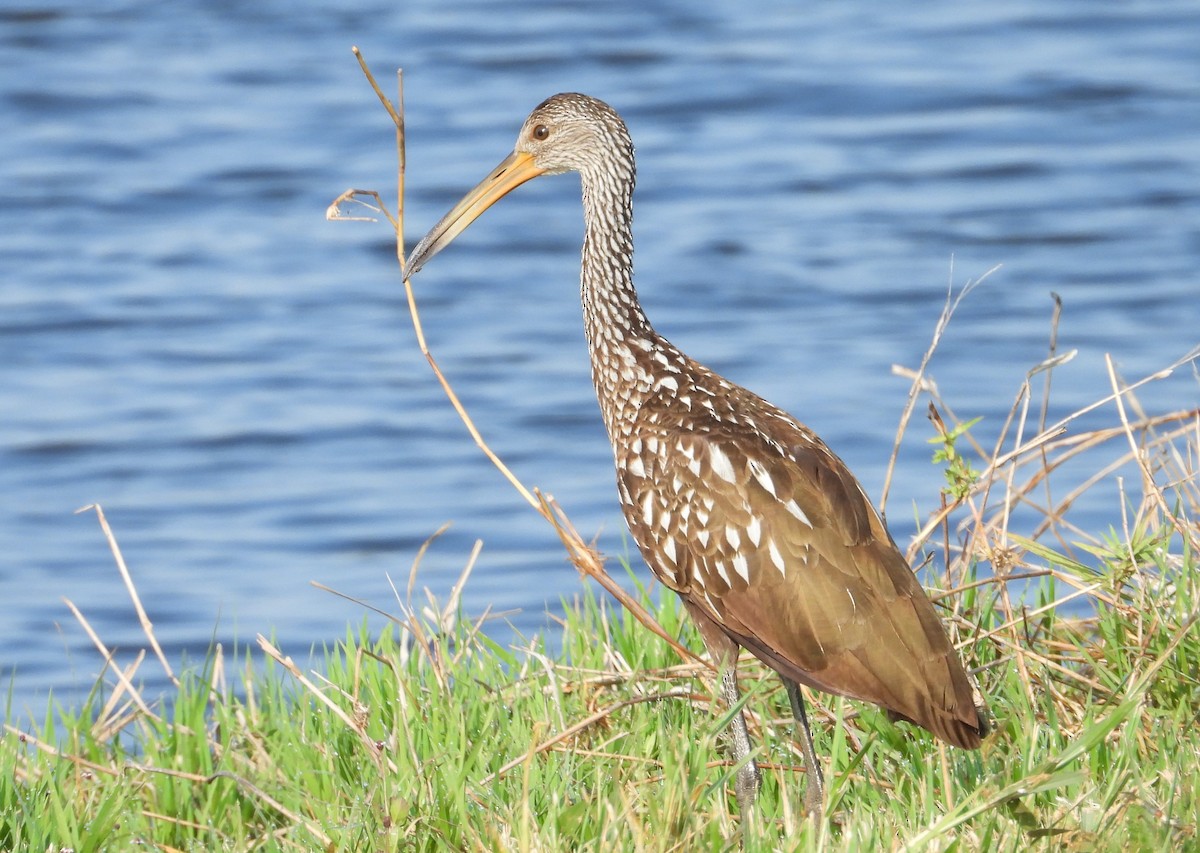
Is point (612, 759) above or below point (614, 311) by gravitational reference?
below

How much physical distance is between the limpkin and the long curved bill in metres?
0.18

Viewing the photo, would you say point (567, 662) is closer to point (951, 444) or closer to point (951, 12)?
point (951, 444)

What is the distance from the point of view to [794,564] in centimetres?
454

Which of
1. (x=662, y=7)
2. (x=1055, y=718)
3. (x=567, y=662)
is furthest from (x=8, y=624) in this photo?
(x=662, y=7)

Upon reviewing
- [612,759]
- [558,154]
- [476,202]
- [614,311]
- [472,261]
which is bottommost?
[612,759]

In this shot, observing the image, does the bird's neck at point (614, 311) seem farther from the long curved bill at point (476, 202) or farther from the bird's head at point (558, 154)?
the long curved bill at point (476, 202)

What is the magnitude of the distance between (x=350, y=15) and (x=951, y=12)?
17.2ft

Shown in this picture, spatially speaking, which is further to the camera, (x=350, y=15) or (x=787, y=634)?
(x=350, y=15)

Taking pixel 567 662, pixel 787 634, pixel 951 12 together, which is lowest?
pixel 567 662

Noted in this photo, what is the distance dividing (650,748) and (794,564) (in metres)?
0.54

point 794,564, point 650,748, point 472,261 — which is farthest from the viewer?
point 472,261

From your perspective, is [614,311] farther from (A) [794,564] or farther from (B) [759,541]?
(A) [794,564]

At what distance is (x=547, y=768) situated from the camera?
453 centimetres

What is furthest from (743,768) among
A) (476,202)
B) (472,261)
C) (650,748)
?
(472,261)
